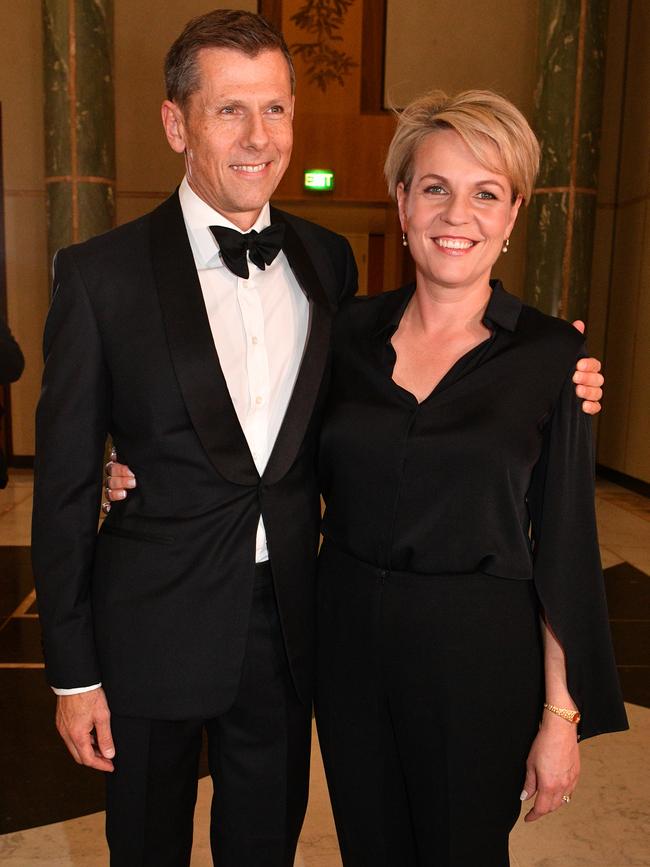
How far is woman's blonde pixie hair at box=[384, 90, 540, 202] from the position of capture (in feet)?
5.34

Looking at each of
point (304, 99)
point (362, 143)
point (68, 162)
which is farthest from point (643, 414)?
point (68, 162)

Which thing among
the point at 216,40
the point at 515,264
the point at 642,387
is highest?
the point at 216,40

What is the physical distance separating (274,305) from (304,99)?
6685 mm

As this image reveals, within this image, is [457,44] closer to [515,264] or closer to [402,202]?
[515,264]

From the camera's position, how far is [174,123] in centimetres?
173

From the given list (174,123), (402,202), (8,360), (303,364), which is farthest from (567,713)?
(8,360)

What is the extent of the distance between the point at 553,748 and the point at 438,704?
23cm

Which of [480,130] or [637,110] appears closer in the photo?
[480,130]

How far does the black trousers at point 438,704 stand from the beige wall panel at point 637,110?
271 inches

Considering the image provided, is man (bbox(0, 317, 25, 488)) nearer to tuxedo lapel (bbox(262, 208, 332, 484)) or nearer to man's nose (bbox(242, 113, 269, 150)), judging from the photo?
tuxedo lapel (bbox(262, 208, 332, 484))

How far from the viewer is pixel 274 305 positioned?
1.77 metres

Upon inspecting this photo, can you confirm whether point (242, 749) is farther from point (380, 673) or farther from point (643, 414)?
point (643, 414)

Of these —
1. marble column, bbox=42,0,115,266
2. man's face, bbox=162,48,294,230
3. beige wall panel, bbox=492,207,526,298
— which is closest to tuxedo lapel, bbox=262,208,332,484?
man's face, bbox=162,48,294,230

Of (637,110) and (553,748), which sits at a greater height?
(637,110)
